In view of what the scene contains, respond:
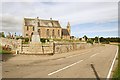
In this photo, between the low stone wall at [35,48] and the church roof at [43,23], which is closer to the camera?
the low stone wall at [35,48]

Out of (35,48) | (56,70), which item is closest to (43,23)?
(35,48)

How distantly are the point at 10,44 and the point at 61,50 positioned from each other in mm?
8730

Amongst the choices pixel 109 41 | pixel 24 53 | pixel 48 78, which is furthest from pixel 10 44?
pixel 109 41

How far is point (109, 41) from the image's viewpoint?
116 meters

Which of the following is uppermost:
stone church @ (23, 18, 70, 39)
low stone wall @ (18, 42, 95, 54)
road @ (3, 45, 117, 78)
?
stone church @ (23, 18, 70, 39)

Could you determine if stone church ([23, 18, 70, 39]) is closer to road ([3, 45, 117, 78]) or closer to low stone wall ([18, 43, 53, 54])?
low stone wall ([18, 43, 53, 54])

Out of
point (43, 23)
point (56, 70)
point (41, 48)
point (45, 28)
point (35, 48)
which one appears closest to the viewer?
point (56, 70)

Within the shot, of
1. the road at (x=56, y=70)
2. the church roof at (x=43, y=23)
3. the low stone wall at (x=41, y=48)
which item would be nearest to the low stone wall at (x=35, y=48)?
the low stone wall at (x=41, y=48)

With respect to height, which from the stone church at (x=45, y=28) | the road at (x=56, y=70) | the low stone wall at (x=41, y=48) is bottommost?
the road at (x=56, y=70)

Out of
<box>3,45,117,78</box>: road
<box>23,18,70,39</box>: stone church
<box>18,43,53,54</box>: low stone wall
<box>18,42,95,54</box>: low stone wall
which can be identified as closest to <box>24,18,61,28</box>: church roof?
<box>23,18,70,39</box>: stone church

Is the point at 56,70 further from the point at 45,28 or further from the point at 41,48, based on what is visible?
the point at 45,28

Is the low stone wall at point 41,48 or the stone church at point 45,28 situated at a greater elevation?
the stone church at point 45,28

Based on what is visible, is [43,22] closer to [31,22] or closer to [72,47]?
[31,22]

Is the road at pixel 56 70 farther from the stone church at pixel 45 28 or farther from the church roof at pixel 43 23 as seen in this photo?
the stone church at pixel 45 28
